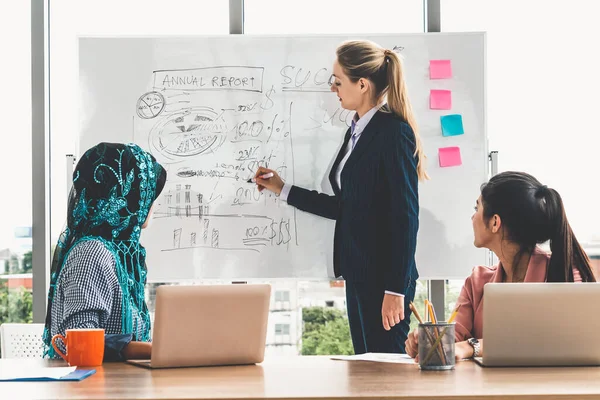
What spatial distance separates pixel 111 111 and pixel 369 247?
1.26 meters

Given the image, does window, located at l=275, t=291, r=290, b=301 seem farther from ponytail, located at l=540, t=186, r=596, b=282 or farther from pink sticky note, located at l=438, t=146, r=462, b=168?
ponytail, located at l=540, t=186, r=596, b=282

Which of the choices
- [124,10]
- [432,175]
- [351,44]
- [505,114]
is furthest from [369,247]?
[124,10]

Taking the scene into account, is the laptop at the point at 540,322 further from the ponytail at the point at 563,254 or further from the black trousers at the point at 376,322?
the black trousers at the point at 376,322

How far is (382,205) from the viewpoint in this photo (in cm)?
290

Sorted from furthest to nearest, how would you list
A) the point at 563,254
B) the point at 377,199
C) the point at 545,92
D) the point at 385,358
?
1. the point at 545,92
2. the point at 377,199
3. the point at 563,254
4. the point at 385,358

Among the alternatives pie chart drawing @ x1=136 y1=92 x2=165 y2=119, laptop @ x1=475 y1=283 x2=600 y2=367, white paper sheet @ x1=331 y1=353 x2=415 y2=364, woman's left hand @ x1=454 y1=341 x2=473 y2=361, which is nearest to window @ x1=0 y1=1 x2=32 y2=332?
pie chart drawing @ x1=136 y1=92 x2=165 y2=119

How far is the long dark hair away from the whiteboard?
988 millimetres

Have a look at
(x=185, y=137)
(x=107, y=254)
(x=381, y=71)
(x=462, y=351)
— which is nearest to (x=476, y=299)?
(x=462, y=351)

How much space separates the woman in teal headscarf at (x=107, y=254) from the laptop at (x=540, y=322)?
0.84 metres

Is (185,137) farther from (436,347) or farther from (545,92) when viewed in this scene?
(436,347)

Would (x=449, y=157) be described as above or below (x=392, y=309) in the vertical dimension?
above

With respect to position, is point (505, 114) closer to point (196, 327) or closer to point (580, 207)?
point (580, 207)

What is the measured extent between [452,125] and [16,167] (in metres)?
1.96

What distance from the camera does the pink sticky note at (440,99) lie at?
329 cm
